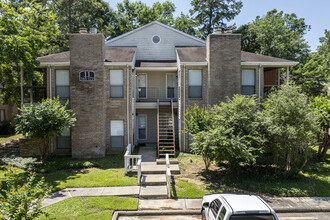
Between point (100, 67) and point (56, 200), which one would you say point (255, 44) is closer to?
point (100, 67)

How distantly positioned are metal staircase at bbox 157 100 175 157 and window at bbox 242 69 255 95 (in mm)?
5625

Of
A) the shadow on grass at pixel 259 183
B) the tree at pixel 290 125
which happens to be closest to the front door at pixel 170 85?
the shadow on grass at pixel 259 183

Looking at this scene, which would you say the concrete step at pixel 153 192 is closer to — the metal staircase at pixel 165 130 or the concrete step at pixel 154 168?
the concrete step at pixel 154 168

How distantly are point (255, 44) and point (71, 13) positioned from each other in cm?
2578

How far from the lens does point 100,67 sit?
16.5 m

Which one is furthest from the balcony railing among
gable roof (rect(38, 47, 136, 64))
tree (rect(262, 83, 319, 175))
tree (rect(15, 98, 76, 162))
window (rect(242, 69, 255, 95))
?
tree (rect(262, 83, 319, 175))

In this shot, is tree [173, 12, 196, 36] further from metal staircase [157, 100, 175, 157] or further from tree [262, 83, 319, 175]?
tree [262, 83, 319, 175]

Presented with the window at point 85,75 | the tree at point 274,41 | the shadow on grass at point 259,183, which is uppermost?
the tree at point 274,41

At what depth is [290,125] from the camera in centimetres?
1170

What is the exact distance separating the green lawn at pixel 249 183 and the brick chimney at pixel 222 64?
5.68m

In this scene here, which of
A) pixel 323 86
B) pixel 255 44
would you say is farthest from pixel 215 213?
pixel 255 44

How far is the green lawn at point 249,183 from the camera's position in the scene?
11.0 metres

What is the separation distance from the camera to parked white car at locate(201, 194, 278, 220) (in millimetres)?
6297

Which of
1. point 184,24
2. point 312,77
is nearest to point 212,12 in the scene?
point 184,24
